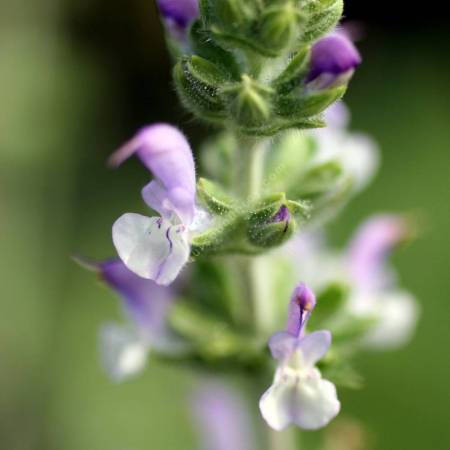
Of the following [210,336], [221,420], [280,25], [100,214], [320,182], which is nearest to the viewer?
[280,25]

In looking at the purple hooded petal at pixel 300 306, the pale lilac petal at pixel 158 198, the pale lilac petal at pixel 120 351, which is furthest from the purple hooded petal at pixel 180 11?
the pale lilac petal at pixel 120 351

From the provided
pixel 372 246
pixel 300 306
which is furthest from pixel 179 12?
pixel 372 246

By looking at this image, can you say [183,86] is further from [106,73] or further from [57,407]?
[106,73]

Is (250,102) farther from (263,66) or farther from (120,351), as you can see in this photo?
(120,351)

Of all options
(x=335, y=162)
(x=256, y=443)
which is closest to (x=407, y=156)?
(x=256, y=443)

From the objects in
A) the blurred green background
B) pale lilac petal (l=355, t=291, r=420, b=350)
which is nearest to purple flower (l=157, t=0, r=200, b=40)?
pale lilac petal (l=355, t=291, r=420, b=350)

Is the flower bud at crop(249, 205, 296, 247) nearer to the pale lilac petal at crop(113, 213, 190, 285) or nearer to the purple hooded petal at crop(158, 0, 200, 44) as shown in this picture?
the pale lilac petal at crop(113, 213, 190, 285)
